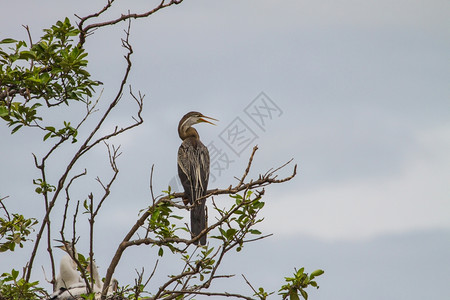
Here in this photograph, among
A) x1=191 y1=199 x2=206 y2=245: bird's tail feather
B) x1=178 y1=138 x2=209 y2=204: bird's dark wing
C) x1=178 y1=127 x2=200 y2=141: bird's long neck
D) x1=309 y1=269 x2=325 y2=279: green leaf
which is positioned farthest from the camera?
x1=178 y1=127 x2=200 y2=141: bird's long neck

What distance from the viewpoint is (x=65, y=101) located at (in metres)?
6.24

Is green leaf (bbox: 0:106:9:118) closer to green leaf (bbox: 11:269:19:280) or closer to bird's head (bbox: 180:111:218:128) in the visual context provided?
green leaf (bbox: 11:269:19:280)

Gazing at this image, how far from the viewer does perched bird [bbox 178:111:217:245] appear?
293 inches

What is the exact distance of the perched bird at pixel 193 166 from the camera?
744 centimetres

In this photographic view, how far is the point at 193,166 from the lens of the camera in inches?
321

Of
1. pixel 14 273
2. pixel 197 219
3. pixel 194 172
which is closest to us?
pixel 14 273

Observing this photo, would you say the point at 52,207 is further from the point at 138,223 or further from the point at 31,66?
the point at 31,66

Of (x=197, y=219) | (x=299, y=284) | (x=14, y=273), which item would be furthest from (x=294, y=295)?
(x=14, y=273)

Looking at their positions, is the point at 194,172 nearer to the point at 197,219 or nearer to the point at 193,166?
the point at 193,166

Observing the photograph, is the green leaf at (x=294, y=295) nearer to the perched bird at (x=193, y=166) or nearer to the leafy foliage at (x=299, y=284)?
the leafy foliage at (x=299, y=284)

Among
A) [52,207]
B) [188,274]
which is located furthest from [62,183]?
[188,274]

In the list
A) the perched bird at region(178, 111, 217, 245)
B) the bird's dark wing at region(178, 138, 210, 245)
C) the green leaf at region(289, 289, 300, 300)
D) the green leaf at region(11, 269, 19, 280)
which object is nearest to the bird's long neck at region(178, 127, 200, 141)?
the perched bird at region(178, 111, 217, 245)

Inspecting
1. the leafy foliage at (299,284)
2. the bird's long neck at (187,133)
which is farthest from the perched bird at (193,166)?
the leafy foliage at (299,284)

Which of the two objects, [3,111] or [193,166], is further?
[193,166]
